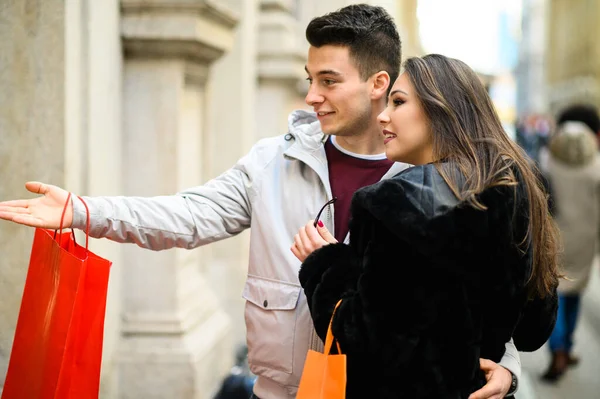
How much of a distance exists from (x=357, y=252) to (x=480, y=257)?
0.35m

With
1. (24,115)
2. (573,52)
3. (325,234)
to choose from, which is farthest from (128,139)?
(573,52)

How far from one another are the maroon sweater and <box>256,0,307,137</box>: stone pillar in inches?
193

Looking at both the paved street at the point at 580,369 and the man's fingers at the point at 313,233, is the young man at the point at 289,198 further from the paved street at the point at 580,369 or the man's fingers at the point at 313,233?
the paved street at the point at 580,369

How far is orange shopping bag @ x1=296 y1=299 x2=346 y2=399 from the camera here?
226 cm

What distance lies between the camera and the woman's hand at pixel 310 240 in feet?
8.07

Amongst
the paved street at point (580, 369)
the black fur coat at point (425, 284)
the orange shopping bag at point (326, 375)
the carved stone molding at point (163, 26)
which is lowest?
the paved street at point (580, 369)

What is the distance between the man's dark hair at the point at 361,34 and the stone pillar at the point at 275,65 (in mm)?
4685

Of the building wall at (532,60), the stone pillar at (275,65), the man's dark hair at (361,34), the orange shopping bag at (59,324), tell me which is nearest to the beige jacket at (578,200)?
the stone pillar at (275,65)

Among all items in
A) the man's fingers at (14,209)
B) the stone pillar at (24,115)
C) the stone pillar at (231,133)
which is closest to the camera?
the man's fingers at (14,209)

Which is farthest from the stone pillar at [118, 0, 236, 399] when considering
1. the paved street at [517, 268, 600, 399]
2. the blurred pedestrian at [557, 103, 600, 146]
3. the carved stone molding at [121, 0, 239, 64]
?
the blurred pedestrian at [557, 103, 600, 146]

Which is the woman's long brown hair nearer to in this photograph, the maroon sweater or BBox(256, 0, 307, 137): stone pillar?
the maroon sweater

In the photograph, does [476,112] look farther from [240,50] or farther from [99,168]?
[240,50]

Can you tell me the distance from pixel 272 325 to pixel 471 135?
2.91 ft

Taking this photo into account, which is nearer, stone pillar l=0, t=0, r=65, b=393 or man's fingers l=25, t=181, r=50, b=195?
man's fingers l=25, t=181, r=50, b=195
